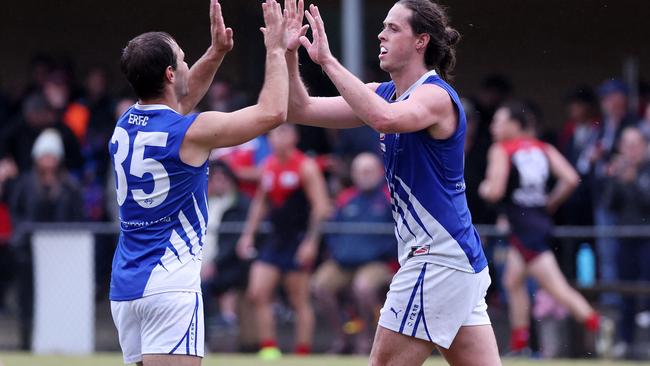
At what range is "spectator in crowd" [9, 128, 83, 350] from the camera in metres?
12.0

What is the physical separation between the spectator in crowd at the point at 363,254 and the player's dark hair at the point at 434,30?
5.52 m

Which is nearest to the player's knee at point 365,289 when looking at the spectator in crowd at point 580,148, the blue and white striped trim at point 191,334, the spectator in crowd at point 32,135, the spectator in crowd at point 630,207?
the spectator in crowd at point 580,148

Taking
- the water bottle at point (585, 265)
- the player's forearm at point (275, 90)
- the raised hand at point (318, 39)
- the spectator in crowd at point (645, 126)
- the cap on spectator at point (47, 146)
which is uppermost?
the raised hand at point (318, 39)

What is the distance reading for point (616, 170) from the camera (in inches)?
453

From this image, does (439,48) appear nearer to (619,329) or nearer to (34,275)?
(619,329)

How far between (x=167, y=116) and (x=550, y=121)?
11.5 metres

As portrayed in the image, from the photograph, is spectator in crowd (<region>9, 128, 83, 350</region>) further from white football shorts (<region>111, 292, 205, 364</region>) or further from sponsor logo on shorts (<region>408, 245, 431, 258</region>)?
sponsor logo on shorts (<region>408, 245, 431, 258</region>)

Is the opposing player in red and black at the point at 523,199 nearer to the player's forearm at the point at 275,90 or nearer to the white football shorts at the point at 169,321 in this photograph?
the player's forearm at the point at 275,90

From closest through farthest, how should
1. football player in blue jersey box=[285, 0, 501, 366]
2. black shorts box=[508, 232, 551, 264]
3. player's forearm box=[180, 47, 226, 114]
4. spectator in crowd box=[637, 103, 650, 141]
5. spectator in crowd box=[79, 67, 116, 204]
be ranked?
1. football player in blue jersey box=[285, 0, 501, 366]
2. player's forearm box=[180, 47, 226, 114]
3. black shorts box=[508, 232, 551, 264]
4. spectator in crowd box=[637, 103, 650, 141]
5. spectator in crowd box=[79, 67, 116, 204]

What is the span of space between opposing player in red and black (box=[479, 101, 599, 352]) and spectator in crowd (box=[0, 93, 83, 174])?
4.31 meters

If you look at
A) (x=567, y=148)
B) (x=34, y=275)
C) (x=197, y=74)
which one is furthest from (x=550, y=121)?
(x=197, y=74)

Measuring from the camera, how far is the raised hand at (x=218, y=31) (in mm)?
5893

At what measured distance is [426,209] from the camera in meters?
5.56

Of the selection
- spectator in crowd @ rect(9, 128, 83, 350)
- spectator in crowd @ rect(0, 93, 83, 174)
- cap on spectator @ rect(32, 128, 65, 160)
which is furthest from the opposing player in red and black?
spectator in crowd @ rect(0, 93, 83, 174)
